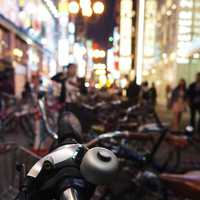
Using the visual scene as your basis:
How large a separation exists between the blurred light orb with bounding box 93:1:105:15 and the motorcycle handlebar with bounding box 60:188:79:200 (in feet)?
36.8

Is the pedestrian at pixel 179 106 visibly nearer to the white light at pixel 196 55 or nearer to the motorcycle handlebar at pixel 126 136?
the white light at pixel 196 55

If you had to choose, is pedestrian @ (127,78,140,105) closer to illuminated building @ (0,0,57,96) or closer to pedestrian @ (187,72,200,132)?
pedestrian @ (187,72,200,132)

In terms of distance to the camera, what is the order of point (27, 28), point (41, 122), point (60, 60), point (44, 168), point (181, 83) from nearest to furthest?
point (44, 168) → point (41, 122) → point (181, 83) → point (27, 28) → point (60, 60)

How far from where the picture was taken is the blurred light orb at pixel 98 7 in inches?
477

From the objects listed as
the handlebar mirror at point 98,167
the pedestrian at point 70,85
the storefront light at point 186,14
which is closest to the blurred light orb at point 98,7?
the pedestrian at point 70,85

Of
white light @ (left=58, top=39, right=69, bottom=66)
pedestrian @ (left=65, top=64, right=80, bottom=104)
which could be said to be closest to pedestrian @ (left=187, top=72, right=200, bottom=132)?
pedestrian @ (left=65, top=64, right=80, bottom=104)

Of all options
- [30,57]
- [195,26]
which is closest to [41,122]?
[195,26]

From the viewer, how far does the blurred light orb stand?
39.8ft

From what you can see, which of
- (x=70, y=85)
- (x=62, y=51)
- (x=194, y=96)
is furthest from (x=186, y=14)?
(x=62, y=51)

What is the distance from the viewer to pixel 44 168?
1.08m

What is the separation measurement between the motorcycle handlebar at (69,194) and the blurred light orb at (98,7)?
1122 cm

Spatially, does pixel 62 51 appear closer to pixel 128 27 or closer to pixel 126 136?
pixel 128 27

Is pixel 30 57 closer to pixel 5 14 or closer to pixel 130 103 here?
pixel 5 14

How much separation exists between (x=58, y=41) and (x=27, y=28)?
20519 mm
